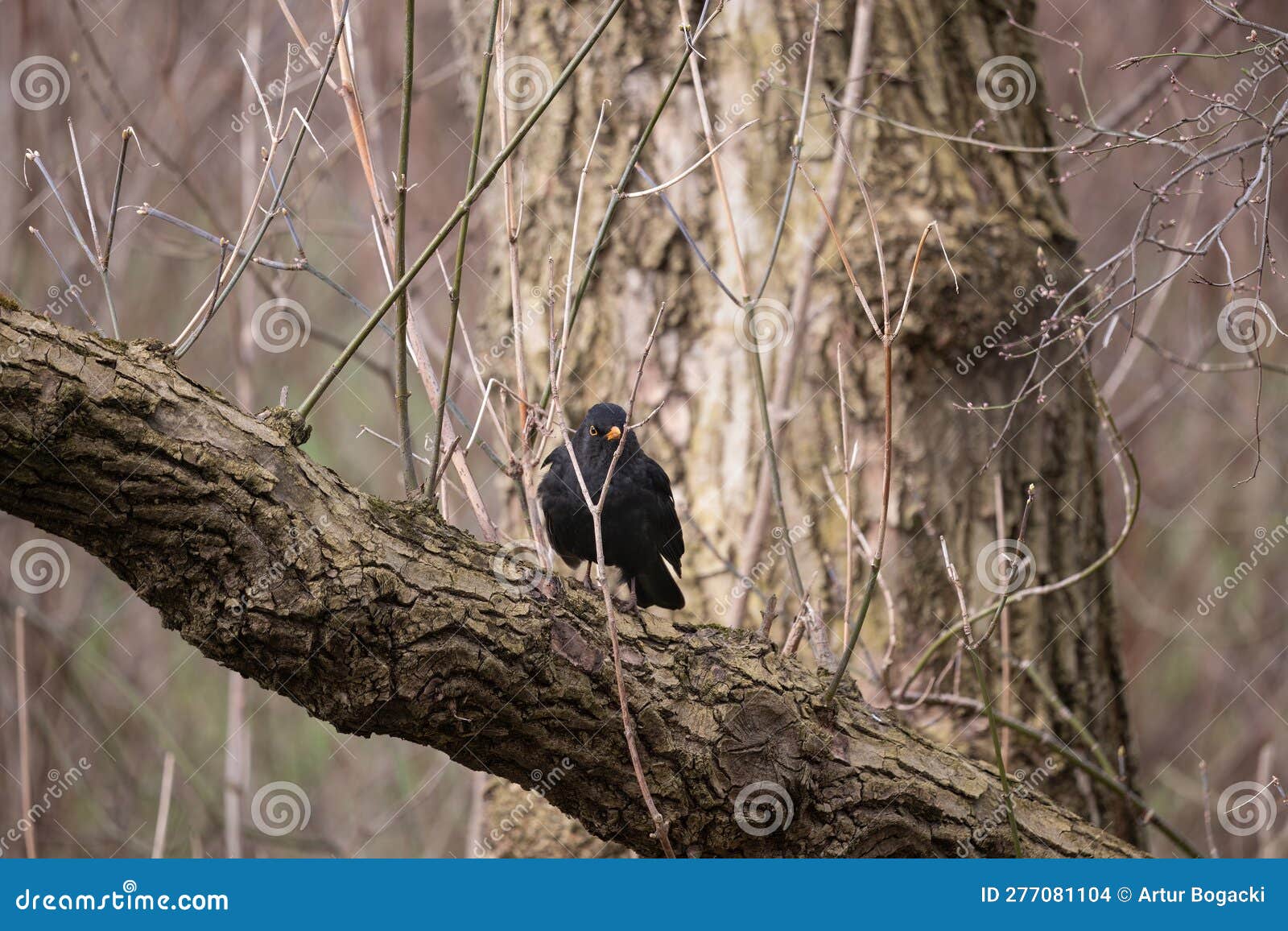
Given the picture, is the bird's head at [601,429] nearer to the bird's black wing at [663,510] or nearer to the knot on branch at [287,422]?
the bird's black wing at [663,510]

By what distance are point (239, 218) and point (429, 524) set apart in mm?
4661

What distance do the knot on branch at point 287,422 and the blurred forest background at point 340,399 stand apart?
1911 millimetres

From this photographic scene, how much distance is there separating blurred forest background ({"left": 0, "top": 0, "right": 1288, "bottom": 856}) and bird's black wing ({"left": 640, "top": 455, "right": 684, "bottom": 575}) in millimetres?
825

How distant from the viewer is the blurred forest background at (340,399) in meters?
4.70

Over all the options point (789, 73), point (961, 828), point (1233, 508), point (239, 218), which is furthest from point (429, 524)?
point (1233, 508)

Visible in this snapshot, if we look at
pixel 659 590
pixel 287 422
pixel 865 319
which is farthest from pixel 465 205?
pixel 865 319

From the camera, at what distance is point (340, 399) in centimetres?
744

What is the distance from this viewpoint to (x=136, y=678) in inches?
240

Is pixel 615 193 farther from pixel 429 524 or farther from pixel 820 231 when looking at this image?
pixel 820 231

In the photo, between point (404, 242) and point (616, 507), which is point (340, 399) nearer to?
point (616, 507)

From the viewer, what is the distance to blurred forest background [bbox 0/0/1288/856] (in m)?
4.70

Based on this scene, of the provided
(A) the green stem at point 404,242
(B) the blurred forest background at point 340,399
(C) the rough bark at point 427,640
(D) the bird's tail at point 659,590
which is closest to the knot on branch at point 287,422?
(C) the rough bark at point 427,640

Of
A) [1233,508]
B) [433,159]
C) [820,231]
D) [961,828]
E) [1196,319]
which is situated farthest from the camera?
[1233,508]

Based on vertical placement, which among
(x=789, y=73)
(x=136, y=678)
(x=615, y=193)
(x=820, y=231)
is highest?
(x=789, y=73)
